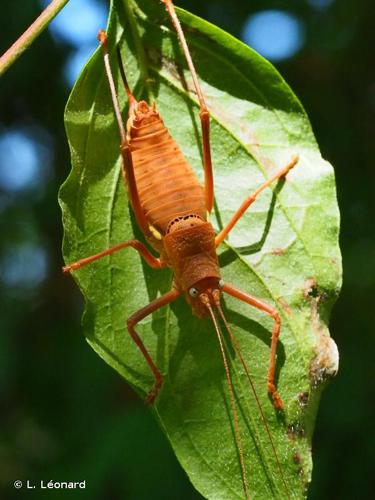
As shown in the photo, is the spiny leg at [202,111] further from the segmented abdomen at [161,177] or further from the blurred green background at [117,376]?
the blurred green background at [117,376]

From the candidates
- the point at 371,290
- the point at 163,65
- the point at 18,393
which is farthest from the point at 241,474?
the point at 18,393

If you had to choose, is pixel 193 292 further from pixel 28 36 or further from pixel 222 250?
pixel 28 36

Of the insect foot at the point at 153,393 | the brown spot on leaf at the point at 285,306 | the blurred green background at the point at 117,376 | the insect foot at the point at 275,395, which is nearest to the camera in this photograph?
the insect foot at the point at 153,393

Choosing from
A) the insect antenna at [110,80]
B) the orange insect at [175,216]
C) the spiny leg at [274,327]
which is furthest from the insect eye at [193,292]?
the insect antenna at [110,80]

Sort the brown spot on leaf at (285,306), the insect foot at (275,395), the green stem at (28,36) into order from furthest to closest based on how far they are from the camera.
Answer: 1. the brown spot on leaf at (285,306)
2. the insect foot at (275,395)
3. the green stem at (28,36)

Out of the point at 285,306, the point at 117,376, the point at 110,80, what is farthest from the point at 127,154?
the point at 117,376

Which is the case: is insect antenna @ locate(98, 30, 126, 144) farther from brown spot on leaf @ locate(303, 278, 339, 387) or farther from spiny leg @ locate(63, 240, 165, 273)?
brown spot on leaf @ locate(303, 278, 339, 387)
